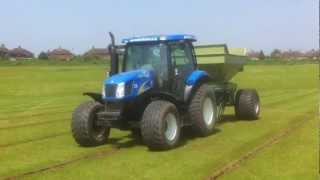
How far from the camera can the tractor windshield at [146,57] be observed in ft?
42.8

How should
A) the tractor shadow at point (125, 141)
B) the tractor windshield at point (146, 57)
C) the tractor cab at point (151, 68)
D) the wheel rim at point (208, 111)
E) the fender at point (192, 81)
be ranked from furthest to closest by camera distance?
the wheel rim at point (208, 111), the fender at point (192, 81), the tractor windshield at point (146, 57), the tractor shadow at point (125, 141), the tractor cab at point (151, 68)

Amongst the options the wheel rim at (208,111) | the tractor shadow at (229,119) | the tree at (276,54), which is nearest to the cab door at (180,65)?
the wheel rim at (208,111)

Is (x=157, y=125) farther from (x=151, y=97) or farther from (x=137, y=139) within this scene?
(x=137, y=139)

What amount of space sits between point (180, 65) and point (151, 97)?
134cm

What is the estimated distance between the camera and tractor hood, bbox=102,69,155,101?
39.9 ft

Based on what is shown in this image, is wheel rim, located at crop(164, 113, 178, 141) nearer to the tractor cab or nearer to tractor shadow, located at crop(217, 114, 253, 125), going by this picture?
the tractor cab

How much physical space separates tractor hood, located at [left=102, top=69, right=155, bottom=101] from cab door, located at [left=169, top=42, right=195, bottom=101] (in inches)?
36.6

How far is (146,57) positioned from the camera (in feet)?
43.4

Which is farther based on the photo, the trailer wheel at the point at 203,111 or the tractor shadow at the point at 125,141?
the trailer wheel at the point at 203,111

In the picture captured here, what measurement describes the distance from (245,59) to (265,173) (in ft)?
34.0

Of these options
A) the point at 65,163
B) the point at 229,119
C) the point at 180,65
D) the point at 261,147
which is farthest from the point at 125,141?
the point at 229,119

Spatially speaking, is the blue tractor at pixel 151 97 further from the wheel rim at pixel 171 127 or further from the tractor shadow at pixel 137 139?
the tractor shadow at pixel 137 139

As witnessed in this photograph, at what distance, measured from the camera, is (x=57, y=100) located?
26734 millimetres

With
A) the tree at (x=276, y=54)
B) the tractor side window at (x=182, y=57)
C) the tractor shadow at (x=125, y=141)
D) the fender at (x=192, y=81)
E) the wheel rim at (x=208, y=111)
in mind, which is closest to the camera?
the tractor shadow at (x=125, y=141)
